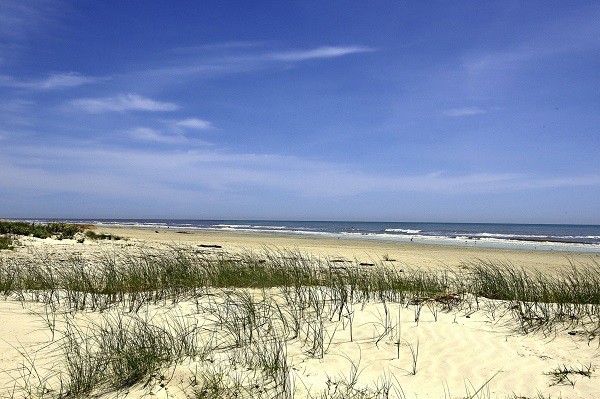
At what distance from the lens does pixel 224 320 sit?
18.9ft

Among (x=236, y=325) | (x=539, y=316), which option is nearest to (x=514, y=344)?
(x=539, y=316)

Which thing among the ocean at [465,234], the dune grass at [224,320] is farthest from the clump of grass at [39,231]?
the ocean at [465,234]

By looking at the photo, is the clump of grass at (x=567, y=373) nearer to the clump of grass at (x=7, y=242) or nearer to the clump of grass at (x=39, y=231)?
the clump of grass at (x=7, y=242)

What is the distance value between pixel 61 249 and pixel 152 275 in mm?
10589

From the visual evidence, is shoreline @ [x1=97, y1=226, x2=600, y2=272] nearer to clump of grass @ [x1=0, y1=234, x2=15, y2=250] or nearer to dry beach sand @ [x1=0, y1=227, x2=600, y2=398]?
clump of grass @ [x1=0, y1=234, x2=15, y2=250]

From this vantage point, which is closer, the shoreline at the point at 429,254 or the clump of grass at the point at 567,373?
the clump of grass at the point at 567,373

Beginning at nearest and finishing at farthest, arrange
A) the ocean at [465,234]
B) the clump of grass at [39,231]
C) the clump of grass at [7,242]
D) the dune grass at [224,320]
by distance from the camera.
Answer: the dune grass at [224,320] → the clump of grass at [7,242] → the clump of grass at [39,231] → the ocean at [465,234]

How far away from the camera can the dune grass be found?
418 centimetres

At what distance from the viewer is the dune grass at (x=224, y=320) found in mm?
4184

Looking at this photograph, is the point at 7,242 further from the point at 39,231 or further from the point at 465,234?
the point at 465,234

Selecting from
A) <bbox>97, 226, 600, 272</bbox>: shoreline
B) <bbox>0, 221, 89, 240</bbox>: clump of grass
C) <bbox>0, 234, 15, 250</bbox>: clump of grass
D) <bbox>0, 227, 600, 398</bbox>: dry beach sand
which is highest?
<bbox>0, 221, 89, 240</bbox>: clump of grass

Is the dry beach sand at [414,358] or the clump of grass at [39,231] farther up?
the clump of grass at [39,231]

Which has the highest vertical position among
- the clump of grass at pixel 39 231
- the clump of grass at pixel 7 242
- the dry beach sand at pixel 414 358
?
the clump of grass at pixel 39 231

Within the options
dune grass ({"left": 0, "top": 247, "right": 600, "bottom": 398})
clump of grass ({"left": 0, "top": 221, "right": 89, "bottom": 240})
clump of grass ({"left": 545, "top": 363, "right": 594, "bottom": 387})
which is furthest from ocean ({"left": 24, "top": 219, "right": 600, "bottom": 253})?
clump of grass ({"left": 545, "top": 363, "right": 594, "bottom": 387})
